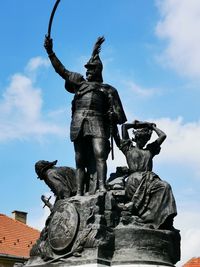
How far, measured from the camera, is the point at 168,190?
1080 centimetres

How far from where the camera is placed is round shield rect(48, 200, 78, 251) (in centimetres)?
1046

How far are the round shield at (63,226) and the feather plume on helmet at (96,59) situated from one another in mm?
2654

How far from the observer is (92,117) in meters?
11.5

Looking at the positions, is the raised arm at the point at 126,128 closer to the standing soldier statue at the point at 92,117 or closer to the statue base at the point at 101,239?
the standing soldier statue at the point at 92,117

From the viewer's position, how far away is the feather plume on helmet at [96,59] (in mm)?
11812

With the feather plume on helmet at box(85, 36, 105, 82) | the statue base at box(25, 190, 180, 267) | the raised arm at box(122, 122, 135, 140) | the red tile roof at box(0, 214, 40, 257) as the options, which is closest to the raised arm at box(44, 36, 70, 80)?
the feather plume on helmet at box(85, 36, 105, 82)

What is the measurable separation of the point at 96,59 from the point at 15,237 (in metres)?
23.8

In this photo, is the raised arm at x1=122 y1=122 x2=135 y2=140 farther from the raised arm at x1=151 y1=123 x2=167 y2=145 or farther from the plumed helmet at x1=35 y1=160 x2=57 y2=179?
the plumed helmet at x1=35 y1=160 x2=57 y2=179

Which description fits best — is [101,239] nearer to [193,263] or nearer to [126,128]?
[126,128]

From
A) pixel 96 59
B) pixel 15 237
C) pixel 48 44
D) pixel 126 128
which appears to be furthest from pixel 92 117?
pixel 15 237

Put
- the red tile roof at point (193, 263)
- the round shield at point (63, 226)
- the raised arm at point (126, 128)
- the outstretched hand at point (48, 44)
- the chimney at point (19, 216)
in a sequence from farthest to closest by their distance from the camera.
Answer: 1. the chimney at point (19, 216)
2. the red tile roof at point (193, 263)
3. the outstretched hand at point (48, 44)
4. the raised arm at point (126, 128)
5. the round shield at point (63, 226)

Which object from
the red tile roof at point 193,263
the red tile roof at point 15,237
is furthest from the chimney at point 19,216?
the red tile roof at point 193,263

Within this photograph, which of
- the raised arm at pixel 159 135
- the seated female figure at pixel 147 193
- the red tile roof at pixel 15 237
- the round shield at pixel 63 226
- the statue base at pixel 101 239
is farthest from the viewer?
the red tile roof at pixel 15 237

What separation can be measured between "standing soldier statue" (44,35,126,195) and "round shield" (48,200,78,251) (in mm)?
599
